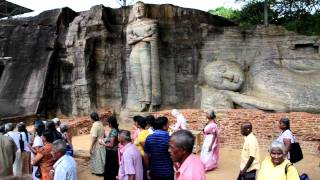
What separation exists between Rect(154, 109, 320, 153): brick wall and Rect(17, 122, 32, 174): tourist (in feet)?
17.8

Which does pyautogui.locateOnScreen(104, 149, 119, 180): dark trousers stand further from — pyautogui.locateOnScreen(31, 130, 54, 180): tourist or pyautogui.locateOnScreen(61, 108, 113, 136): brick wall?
pyautogui.locateOnScreen(61, 108, 113, 136): brick wall

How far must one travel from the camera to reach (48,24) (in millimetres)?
15312

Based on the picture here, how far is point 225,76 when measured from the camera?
1323 centimetres

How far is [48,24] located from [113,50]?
7.78 feet

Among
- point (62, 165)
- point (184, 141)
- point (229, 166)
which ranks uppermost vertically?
point (184, 141)

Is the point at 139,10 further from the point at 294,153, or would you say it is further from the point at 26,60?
the point at 294,153

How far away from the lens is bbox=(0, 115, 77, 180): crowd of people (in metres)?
4.51

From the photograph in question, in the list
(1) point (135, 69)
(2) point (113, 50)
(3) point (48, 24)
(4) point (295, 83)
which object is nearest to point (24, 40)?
(3) point (48, 24)

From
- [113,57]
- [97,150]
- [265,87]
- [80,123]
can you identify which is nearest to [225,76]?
[265,87]

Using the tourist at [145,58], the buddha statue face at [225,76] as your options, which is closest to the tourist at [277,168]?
the buddha statue face at [225,76]

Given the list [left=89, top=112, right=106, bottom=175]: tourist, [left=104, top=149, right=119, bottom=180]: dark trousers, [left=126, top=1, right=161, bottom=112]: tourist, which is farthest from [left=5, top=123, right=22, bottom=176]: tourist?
[left=126, top=1, right=161, bottom=112]: tourist

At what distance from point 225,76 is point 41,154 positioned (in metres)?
8.66

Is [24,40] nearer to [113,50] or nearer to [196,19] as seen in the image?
[113,50]

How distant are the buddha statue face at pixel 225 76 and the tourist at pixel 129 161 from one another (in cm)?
823
